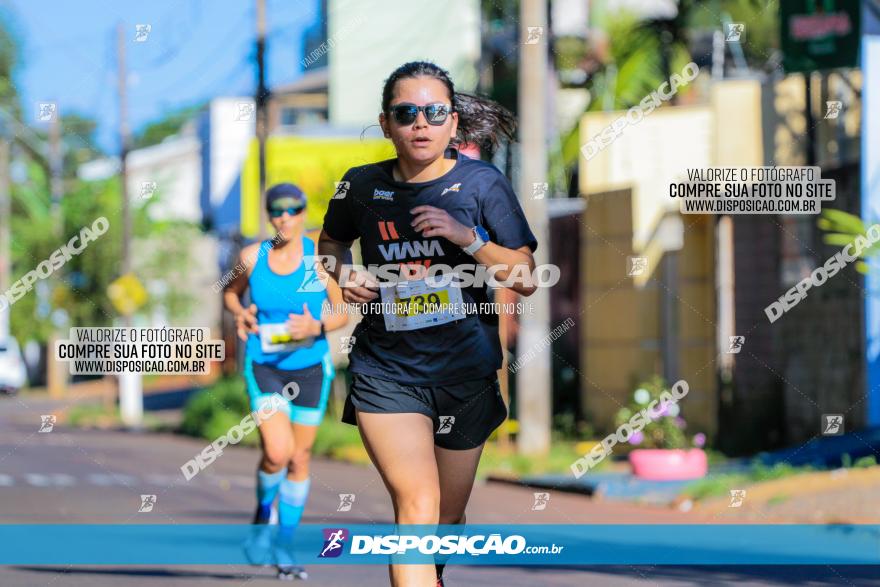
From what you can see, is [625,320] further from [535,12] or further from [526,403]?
[535,12]

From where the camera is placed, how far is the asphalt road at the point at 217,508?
9211 millimetres

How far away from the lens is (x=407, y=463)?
6.02m

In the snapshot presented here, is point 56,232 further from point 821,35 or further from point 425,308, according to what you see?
point 425,308

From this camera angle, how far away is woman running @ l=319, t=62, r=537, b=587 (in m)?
6.07

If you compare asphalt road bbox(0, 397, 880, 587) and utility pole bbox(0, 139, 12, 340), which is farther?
utility pole bbox(0, 139, 12, 340)

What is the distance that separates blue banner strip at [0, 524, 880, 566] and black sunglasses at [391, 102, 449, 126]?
2887mm

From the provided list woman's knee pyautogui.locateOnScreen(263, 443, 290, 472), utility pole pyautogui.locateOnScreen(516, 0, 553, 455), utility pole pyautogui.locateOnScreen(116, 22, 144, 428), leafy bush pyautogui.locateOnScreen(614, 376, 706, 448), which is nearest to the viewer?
woman's knee pyautogui.locateOnScreen(263, 443, 290, 472)

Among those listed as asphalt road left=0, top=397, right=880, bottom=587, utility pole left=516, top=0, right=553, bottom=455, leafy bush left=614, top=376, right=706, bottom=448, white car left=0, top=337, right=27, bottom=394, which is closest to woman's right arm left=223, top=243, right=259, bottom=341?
asphalt road left=0, top=397, right=880, bottom=587

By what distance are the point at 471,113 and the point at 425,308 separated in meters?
0.91

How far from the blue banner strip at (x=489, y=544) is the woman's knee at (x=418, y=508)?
2438mm

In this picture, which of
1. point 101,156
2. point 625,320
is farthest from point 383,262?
point 101,156

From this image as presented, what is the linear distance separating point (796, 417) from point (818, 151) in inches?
115

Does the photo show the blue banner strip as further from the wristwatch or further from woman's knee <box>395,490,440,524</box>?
the wristwatch

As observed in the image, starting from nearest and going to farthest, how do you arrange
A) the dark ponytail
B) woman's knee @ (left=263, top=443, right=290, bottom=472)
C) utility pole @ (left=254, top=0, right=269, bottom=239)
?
the dark ponytail, woman's knee @ (left=263, top=443, right=290, bottom=472), utility pole @ (left=254, top=0, right=269, bottom=239)
